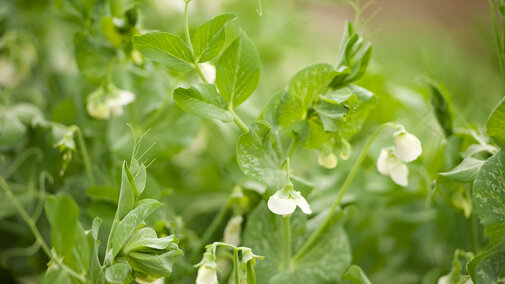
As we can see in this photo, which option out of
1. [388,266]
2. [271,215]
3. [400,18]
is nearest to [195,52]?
[271,215]

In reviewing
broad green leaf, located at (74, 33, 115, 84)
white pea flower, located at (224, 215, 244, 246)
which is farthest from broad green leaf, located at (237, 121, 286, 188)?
broad green leaf, located at (74, 33, 115, 84)

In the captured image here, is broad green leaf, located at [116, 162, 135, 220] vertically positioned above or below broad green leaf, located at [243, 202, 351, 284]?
above

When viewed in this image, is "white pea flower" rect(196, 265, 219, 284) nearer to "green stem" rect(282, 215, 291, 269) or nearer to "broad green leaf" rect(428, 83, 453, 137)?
"green stem" rect(282, 215, 291, 269)

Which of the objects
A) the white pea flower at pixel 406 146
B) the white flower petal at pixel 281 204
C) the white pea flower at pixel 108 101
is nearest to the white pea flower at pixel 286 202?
the white flower petal at pixel 281 204

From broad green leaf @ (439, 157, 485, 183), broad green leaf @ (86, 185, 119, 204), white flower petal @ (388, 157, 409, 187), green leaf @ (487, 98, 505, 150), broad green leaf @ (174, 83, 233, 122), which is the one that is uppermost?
broad green leaf @ (174, 83, 233, 122)

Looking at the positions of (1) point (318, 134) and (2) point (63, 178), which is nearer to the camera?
(1) point (318, 134)

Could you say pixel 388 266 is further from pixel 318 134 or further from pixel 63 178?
pixel 63 178

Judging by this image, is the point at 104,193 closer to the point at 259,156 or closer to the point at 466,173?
the point at 259,156
